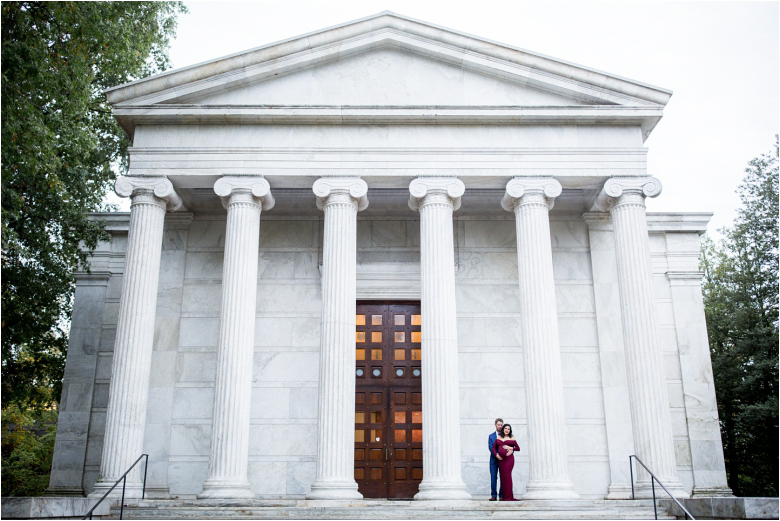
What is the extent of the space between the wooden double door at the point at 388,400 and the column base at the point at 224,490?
4403mm

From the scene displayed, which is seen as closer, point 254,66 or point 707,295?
point 254,66

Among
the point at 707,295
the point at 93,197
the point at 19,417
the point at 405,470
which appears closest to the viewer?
the point at 405,470

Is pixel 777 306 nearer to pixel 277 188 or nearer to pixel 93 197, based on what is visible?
pixel 277 188

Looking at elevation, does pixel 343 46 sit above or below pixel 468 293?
above

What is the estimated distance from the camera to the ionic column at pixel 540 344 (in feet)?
53.8

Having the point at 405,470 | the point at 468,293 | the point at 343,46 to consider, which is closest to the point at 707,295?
the point at 468,293

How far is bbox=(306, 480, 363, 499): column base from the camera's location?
15734 millimetres

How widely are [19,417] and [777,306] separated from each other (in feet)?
114

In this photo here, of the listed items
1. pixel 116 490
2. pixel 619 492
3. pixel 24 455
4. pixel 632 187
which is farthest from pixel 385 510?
pixel 24 455

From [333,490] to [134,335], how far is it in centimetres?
618

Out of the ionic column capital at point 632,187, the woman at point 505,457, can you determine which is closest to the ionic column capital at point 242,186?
the woman at point 505,457

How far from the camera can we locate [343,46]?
19062 mm

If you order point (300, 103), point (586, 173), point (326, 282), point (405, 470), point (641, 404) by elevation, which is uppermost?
point (300, 103)

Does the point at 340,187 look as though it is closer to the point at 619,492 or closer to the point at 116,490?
the point at 116,490
